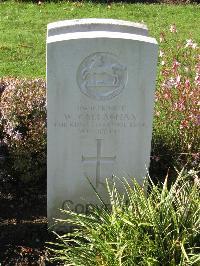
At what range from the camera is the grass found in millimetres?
8527

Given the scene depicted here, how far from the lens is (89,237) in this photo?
429cm

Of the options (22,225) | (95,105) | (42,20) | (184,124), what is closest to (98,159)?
(95,105)

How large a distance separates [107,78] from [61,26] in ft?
1.71

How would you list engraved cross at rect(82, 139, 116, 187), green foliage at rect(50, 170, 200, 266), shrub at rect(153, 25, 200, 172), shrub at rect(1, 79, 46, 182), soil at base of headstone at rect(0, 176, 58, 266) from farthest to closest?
shrub at rect(153, 25, 200, 172), shrub at rect(1, 79, 46, 182), engraved cross at rect(82, 139, 116, 187), soil at base of headstone at rect(0, 176, 58, 266), green foliage at rect(50, 170, 200, 266)

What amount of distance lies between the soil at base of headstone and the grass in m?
2.85

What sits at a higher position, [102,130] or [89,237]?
[102,130]

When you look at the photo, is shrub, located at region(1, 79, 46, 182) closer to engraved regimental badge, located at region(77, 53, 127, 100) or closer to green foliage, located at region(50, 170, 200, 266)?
engraved regimental badge, located at region(77, 53, 127, 100)

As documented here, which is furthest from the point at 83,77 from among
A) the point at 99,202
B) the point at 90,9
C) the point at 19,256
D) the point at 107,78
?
the point at 90,9

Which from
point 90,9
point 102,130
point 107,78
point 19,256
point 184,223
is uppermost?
point 90,9

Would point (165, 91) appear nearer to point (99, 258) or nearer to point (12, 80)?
point (12, 80)

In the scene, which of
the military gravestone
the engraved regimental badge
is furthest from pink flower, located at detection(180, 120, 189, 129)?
the engraved regimental badge

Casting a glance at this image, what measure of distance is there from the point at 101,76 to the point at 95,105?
24 centimetres

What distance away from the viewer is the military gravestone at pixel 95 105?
4336 millimetres

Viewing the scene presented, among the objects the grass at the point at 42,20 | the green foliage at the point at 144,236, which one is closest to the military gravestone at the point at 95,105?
the green foliage at the point at 144,236
